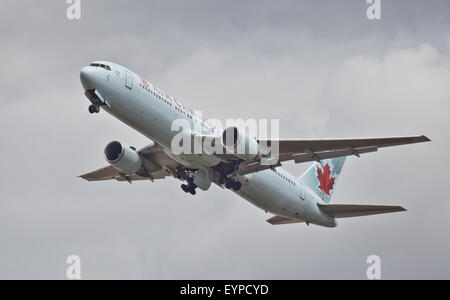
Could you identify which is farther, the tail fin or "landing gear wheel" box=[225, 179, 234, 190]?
the tail fin

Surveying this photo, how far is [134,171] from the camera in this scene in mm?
44219

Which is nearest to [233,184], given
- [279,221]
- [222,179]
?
[222,179]

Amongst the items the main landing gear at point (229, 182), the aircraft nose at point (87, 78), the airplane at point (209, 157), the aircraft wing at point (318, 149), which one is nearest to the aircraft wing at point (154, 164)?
the airplane at point (209, 157)

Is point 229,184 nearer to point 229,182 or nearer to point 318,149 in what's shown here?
point 229,182

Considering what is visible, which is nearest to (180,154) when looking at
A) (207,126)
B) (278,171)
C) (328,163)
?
(207,126)

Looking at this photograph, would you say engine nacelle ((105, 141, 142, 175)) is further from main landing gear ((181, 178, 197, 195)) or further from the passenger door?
the passenger door

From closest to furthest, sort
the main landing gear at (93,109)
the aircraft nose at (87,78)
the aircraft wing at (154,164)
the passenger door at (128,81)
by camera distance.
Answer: the aircraft nose at (87,78), the main landing gear at (93,109), the passenger door at (128,81), the aircraft wing at (154,164)

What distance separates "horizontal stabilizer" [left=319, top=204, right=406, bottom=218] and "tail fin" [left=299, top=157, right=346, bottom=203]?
116 inches

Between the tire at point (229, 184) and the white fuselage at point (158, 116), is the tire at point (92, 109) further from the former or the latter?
the tire at point (229, 184)

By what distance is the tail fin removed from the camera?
51.7 m

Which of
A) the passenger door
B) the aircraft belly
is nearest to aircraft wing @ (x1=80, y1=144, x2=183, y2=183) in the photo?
the aircraft belly

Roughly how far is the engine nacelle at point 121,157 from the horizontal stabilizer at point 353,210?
1297cm

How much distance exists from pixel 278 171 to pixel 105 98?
1344 cm

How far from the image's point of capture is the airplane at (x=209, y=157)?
3700cm
